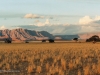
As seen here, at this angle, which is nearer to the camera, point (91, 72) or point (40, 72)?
point (91, 72)

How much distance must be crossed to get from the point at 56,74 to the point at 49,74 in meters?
0.36

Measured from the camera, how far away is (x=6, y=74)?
15.0 metres

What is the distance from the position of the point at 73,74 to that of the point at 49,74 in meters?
1.32

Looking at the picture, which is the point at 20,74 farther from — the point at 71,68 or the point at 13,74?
the point at 71,68

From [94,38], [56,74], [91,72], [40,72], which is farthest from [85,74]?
[94,38]

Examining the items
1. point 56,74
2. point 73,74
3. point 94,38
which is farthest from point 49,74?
point 94,38

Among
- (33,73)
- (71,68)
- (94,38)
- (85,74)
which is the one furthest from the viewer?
(94,38)

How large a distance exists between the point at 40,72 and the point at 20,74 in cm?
132

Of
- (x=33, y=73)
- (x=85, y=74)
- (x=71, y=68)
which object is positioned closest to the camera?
(x=85, y=74)

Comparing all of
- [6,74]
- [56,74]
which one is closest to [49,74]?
[56,74]

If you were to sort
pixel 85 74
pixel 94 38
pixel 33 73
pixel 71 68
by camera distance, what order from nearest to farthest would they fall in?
pixel 85 74
pixel 33 73
pixel 71 68
pixel 94 38

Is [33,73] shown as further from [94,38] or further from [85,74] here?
[94,38]

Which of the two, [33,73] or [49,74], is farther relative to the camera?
[33,73]

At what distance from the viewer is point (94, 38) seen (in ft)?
476
